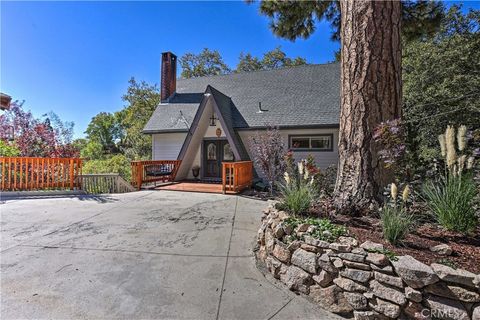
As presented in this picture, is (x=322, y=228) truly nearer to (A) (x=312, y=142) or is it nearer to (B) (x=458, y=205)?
(B) (x=458, y=205)

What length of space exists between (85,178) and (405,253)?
9686 millimetres

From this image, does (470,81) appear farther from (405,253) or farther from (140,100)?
(140,100)

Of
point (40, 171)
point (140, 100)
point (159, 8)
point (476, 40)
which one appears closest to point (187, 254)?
point (40, 171)

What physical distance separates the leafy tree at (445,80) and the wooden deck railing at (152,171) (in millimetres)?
9927

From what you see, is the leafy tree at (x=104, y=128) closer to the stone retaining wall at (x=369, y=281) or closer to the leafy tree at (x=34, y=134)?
the leafy tree at (x=34, y=134)

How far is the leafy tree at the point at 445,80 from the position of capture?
9.02 meters

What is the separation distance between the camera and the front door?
11.6 meters

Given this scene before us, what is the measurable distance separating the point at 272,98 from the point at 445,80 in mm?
7220

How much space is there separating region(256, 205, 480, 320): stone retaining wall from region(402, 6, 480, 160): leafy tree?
26.9 feet

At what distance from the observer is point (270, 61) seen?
26.0 meters

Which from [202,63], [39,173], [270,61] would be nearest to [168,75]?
[39,173]

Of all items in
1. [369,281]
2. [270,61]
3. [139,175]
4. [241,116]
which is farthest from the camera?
[270,61]

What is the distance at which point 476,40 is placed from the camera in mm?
9891

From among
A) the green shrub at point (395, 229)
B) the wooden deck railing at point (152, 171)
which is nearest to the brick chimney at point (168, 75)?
the wooden deck railing at point (152, 171)
